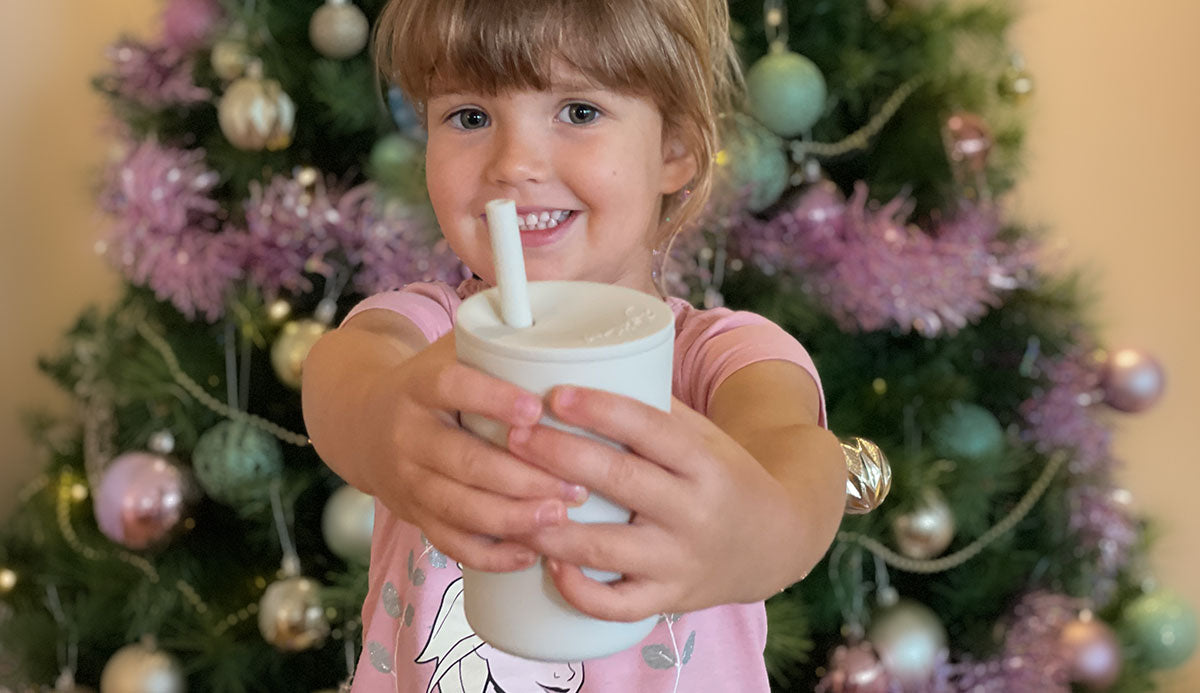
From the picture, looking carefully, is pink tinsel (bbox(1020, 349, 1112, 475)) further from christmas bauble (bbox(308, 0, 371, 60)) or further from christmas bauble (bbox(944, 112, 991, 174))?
christmas bauble (bbox(308, 0, 371, 60))

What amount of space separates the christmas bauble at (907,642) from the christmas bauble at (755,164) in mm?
523

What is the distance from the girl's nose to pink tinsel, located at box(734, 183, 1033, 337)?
68 centimetres

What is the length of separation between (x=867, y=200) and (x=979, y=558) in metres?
0.48

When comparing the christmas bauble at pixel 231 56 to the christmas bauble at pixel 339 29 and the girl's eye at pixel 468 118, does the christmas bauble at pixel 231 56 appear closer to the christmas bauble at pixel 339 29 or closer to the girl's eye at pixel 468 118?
the christmas bauble at pixel 339 29

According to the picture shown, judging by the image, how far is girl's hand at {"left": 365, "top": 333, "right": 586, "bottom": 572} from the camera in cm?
39

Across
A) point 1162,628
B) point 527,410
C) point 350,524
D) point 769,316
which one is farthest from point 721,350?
point 1162,628

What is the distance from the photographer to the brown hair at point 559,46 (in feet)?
2.17

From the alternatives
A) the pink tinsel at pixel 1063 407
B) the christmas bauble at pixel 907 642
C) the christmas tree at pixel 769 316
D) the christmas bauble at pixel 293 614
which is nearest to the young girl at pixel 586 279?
the christmas tree at pixel 769 316

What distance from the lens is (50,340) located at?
1.84 m

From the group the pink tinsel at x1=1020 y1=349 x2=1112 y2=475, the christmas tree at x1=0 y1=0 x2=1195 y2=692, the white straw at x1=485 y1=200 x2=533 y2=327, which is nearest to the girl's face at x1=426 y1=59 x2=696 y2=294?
the white straw at x1=485 y1=200 x2=533 y2=327

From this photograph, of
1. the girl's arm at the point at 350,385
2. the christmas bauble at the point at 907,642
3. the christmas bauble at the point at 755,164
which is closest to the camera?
the girl's arm at the point at 350,385

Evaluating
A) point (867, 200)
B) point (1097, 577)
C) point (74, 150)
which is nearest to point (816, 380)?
point (867, 200)

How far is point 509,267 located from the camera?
1.29 feet

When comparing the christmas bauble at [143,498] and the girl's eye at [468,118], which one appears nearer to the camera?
the girl's eye at [468,118]
